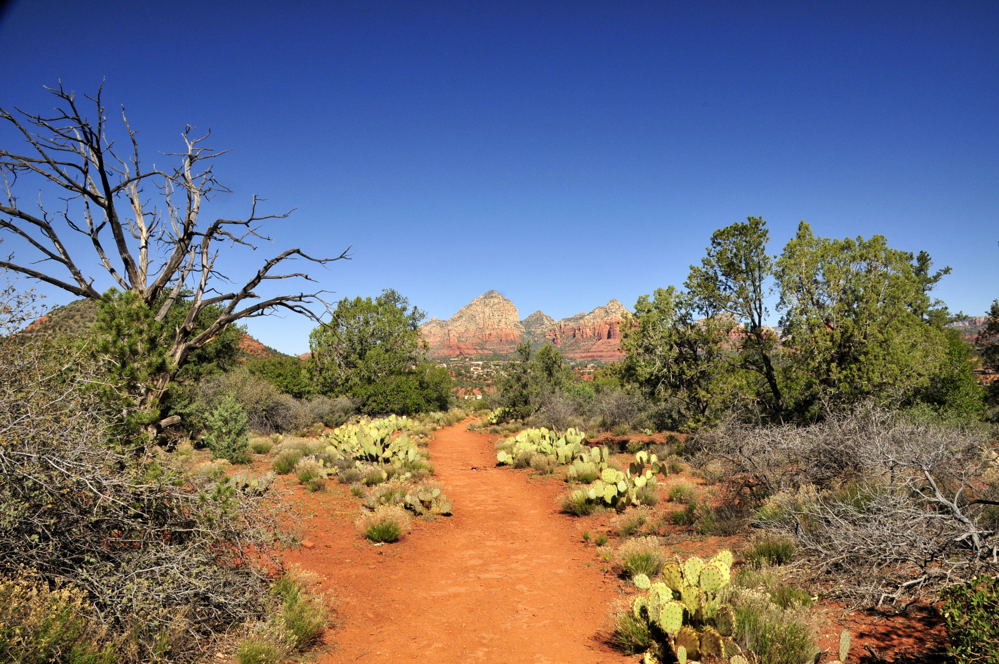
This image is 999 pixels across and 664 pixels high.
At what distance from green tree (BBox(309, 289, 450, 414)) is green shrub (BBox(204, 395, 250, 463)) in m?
11.3

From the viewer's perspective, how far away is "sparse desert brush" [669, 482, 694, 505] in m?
11.5

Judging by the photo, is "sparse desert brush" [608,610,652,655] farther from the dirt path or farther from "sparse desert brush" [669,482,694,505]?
"sparse desert brush" [669,482,694,505]

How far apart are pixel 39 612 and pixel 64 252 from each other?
612cm

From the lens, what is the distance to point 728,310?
15.4m

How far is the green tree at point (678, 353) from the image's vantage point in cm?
1623

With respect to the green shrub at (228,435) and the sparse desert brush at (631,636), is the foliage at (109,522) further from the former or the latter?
the green shrub at (228,435)

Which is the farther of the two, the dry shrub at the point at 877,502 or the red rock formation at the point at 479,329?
the red rock formation at the point at 479,329

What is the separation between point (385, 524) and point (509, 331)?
159588 millimetres

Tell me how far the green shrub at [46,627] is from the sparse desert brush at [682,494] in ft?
34.9

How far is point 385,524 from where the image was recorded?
969cm

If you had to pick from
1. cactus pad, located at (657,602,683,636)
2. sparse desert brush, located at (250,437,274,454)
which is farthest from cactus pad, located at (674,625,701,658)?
sparse desert brush, located at (250,437,274,454)

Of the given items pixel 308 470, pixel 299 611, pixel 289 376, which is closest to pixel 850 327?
pixel 299 611

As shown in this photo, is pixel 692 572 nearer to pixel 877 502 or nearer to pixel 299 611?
pixel 877 502

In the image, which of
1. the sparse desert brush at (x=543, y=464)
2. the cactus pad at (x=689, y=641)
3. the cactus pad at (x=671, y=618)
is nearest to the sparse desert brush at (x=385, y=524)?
the cactus pad at (x=671, y=618)
